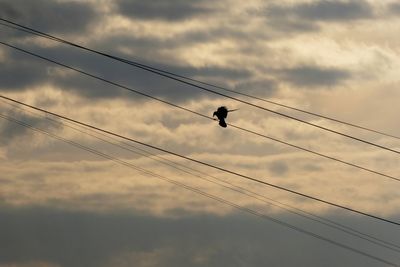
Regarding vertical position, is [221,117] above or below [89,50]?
above

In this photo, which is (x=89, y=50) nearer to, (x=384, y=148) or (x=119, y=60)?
(x=119, y=60)

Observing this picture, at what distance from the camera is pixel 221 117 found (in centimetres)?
7138

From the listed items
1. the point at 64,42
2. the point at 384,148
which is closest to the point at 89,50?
the point at 64,42

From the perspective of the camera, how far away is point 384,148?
2307 inches

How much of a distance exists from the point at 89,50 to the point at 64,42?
1.63m

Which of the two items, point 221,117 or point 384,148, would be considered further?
point 221,117

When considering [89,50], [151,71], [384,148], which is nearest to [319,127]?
[384,148]

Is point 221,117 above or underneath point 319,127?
above

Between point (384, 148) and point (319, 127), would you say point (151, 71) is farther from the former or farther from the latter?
point (384, 148)

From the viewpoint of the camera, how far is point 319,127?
58531 millimetres

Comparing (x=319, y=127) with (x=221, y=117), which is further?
(x=221, y=117)

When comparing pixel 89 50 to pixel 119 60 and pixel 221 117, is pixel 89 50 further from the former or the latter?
A: pixel 221 117

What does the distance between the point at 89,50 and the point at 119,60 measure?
1900mm

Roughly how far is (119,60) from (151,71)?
226 cm
